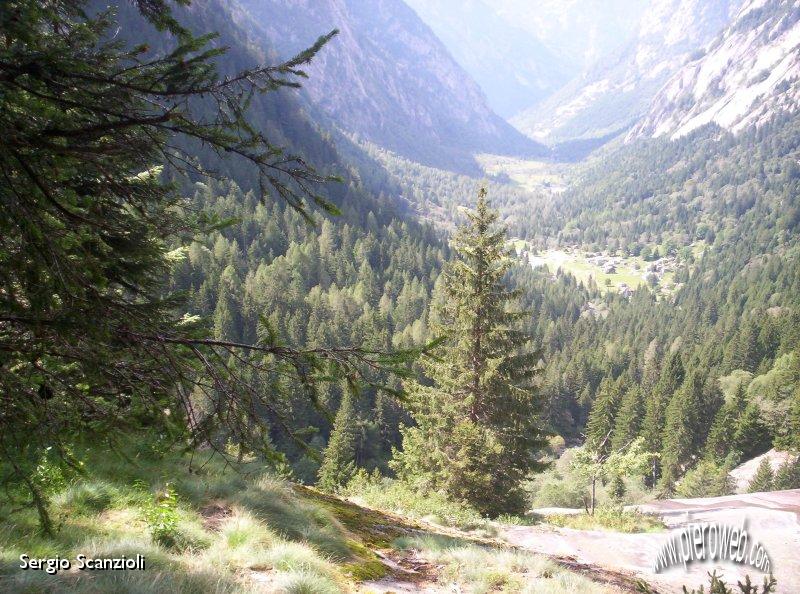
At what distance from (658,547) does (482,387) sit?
6651 mm

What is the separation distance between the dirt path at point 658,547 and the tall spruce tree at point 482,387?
3.74 meters

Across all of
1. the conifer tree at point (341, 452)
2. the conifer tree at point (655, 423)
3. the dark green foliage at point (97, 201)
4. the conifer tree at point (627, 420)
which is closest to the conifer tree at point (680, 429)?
Answer: the conifer tree at point (655, 423)

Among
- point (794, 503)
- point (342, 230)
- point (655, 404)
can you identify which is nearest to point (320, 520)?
point (794, 503)

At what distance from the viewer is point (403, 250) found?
118m

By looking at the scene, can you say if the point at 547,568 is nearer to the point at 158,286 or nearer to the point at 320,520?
the point at 320,520

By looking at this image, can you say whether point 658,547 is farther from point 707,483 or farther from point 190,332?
point 707,483

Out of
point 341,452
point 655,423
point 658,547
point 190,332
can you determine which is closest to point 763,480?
point 655,423

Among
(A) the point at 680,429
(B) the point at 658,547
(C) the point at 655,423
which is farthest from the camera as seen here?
(C) the point at 655,423

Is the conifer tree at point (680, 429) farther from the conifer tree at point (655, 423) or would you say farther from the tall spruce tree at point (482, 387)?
the tall spruce tree at point (482, 387)

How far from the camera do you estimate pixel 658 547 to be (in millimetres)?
9773

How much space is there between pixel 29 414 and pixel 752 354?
102 meters

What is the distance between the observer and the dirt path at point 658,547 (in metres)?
8.09

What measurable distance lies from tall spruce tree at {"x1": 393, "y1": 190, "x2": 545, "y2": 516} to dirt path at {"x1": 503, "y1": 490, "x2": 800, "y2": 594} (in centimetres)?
374

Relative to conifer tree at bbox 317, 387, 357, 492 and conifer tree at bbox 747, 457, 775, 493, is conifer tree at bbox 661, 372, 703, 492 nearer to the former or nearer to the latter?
conifer tree at bbox 747, 457, 775, 493
